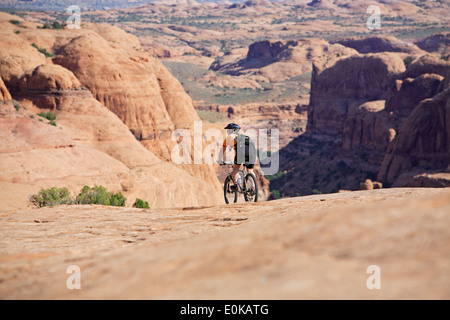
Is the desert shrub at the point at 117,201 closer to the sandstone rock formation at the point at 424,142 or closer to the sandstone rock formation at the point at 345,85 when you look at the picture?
the sandstone rock formation at the point at 424,142

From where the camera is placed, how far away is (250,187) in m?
13.1

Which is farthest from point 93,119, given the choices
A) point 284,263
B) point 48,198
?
point 284,263

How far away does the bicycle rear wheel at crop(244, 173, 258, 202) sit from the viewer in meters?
13.0

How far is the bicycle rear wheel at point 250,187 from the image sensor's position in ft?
42.7

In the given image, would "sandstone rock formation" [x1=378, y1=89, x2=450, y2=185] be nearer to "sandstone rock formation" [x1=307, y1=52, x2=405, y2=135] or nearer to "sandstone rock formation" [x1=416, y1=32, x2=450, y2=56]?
"sandstone rock formation" [x1=307, y1=52, x2=405, y2=135]

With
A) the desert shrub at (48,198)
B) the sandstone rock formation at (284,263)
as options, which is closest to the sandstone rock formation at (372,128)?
the desert shrub at (48,198)
